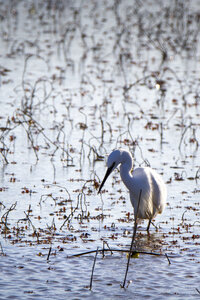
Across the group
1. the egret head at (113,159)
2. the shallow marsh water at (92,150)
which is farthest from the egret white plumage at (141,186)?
the shallow marsh water at (92,150)

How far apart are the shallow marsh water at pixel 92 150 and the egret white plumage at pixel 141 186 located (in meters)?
0.24

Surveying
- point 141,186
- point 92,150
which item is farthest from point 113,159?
point 92,150

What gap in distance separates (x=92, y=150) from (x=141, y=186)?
2.63 meters

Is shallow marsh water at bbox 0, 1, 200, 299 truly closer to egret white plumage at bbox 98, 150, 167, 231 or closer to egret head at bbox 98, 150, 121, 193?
egret white plumage at bbox 98, 150, 167, 231

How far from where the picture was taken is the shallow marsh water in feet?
19.5

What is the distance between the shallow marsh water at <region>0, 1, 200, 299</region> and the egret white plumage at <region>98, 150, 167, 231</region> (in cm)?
24

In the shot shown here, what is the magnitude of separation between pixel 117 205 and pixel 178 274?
2.09 metres

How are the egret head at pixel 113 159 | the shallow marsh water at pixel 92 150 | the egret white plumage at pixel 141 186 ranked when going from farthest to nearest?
the egret white plumage at pixel 141 186 < the egret head at pixel 113 159 < the shallow marsh water at pixel 92 150

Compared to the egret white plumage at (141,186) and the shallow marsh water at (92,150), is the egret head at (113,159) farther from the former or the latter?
the shallow marsh water at (92,150)

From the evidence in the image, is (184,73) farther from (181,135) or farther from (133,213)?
(133,213)

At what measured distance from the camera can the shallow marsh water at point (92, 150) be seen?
5938mm

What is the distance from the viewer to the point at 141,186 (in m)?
7.16

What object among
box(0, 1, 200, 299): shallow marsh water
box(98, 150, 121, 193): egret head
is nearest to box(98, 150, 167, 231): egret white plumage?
box(98, 150, 121, 193): egret head

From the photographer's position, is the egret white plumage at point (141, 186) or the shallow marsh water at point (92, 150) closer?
the shallow marsh water at point (92, 150)
